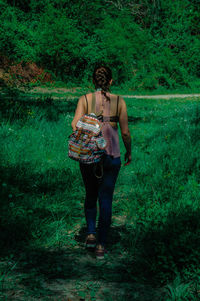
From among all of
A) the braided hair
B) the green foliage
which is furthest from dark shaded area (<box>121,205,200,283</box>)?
the green foliage

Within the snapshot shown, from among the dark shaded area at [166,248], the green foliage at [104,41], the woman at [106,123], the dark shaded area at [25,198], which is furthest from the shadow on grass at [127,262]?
the green foliage at [104,41]

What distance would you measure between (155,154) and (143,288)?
4782 mm

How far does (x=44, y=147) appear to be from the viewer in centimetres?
784

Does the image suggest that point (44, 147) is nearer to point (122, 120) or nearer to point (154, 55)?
point (122, 120)

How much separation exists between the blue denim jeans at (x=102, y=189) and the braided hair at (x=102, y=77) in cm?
63

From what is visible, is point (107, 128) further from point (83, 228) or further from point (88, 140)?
point (83, 228)

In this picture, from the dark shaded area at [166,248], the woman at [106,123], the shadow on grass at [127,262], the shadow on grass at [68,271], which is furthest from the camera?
the woman at [106,123]

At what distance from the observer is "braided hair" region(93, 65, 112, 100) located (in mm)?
3695

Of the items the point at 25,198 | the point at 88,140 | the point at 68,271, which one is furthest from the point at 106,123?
the point at 25,198

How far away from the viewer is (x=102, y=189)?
3.86 meters

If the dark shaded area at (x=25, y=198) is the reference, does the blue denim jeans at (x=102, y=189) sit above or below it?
above

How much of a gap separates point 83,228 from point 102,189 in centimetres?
111

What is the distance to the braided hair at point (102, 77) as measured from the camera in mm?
3695

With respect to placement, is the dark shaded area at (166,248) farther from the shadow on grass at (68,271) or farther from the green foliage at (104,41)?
the green foliage at (104,41)
